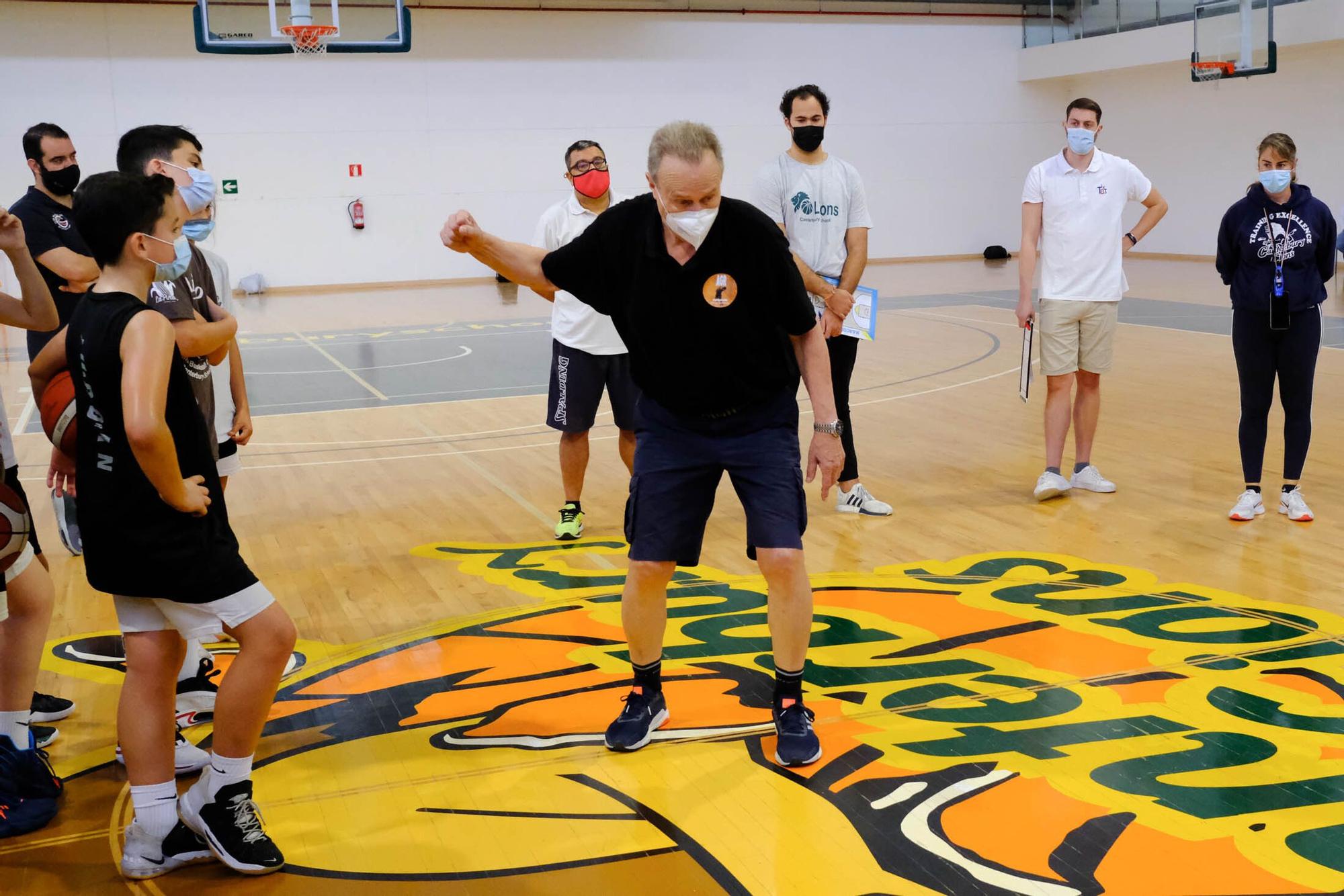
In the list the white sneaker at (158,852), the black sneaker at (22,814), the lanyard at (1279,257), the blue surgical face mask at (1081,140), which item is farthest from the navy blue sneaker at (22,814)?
the blue surgical face mask at (1081,140)

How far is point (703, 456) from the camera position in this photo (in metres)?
3.22

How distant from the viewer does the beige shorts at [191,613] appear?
8.70 feet

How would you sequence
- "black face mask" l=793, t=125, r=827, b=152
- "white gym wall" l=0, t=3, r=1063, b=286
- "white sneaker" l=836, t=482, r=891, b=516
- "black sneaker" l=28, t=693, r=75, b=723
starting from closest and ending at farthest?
"black sneaker" l=28, t=693, r=75, b=723
"black face mask" l=793, t=125, r=827, b=152
"white sneaker" l=836, t=482, r=891, b=516
"white gym wall" l=0, t=3, r=1063, b=286

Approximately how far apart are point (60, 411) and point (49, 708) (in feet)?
3.63

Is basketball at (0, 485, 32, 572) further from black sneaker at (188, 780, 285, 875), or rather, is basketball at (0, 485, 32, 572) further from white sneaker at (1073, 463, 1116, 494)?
white sneaker at (1073, 463, 1116, 494)

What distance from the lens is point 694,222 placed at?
3.03 m

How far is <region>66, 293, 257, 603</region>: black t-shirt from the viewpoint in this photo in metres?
2.55

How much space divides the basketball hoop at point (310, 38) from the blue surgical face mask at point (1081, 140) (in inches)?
403

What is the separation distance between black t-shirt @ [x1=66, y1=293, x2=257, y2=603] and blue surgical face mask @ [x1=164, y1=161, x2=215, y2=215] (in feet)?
2.86

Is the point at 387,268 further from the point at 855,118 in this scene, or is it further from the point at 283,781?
the point at 283,781

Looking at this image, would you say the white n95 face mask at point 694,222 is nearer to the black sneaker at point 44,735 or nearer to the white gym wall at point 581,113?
the black sneaker at point 44,735

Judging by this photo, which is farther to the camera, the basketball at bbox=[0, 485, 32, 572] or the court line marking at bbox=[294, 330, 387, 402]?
the court line marking at bbox=[294, 330, 387, 402]

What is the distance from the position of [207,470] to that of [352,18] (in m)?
19.0

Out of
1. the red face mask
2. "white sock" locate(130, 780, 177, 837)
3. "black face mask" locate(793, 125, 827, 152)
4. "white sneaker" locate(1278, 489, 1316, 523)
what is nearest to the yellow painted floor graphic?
"white sock" locate(130, 780, 177, 837)
